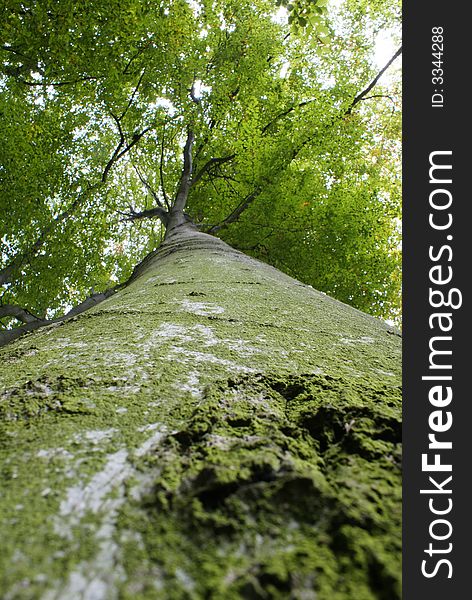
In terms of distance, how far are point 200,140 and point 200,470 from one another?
8.95m

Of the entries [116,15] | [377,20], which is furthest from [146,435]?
[377,20]

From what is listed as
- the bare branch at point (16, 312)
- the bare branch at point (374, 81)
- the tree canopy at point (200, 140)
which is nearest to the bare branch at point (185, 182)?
the tree canopy at point (200, 140)

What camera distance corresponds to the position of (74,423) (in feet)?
2.19

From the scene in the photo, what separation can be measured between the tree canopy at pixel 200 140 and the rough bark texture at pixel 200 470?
530 cm

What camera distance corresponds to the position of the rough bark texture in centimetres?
39

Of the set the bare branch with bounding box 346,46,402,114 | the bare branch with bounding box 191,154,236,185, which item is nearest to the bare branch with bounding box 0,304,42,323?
the bare branch with bounding box 191,154,236,185

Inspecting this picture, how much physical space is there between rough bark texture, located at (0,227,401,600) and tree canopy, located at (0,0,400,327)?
530cm

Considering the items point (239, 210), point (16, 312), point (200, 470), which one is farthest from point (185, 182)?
point (200, 470)

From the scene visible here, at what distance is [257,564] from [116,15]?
593cm

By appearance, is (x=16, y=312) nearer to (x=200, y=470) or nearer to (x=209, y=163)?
(x=209, y=163)

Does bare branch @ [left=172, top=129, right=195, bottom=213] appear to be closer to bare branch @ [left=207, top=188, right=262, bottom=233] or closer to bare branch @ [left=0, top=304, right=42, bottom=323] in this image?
bare branch @ [left=207, top=188, right=262, bottom=233]

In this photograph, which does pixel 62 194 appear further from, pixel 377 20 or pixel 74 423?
pixel 377 20

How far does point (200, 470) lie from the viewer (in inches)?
21.6

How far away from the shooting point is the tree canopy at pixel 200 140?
18.7 feet
